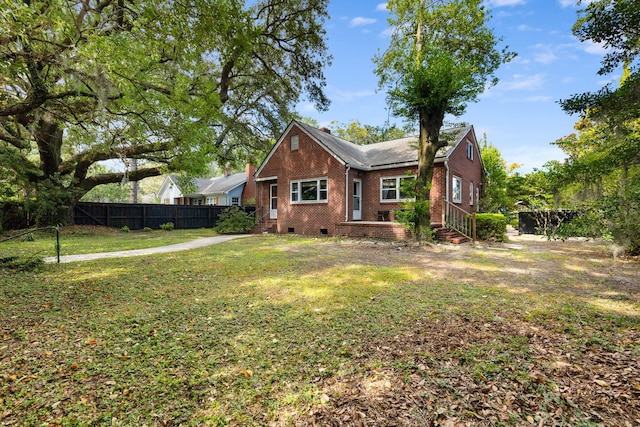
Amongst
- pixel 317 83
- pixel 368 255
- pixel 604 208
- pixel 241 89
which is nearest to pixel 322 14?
pixel 317 83

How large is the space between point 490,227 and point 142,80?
537 inches

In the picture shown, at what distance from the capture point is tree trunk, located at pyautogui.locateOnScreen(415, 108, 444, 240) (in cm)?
1109

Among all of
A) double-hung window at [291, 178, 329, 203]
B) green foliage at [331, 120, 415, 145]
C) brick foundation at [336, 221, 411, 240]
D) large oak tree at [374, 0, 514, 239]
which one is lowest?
brick foundation at [336, 221, 411, 240]

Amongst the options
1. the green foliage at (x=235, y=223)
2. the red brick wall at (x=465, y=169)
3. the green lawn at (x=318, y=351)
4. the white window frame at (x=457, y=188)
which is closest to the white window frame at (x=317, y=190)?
the green foliage at (x=235, y=223)

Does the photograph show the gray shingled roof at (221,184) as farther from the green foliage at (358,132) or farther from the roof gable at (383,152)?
the roof gable at (383,152)

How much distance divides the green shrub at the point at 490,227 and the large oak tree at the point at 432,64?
332 cm

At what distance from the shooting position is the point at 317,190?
1560cm

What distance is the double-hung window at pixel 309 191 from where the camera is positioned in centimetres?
1545

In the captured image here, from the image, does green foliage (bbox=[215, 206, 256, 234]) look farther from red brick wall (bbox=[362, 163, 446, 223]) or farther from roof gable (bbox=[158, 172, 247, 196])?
roof gable (bbox=[158, 172, 247, 196])

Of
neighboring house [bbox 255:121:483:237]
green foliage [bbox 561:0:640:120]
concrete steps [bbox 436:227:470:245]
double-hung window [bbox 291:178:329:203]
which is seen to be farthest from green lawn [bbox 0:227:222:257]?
green foliage [bbox 561:0:640:120]

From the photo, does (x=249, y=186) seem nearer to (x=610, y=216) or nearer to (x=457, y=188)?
(x=457, y=188)

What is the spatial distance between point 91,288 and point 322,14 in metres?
11.9

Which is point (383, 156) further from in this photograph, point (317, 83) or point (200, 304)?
point (200, 304)

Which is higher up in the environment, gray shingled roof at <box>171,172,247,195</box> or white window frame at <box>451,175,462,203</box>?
gray shingled roof at <box>171,172,247,195</box>
